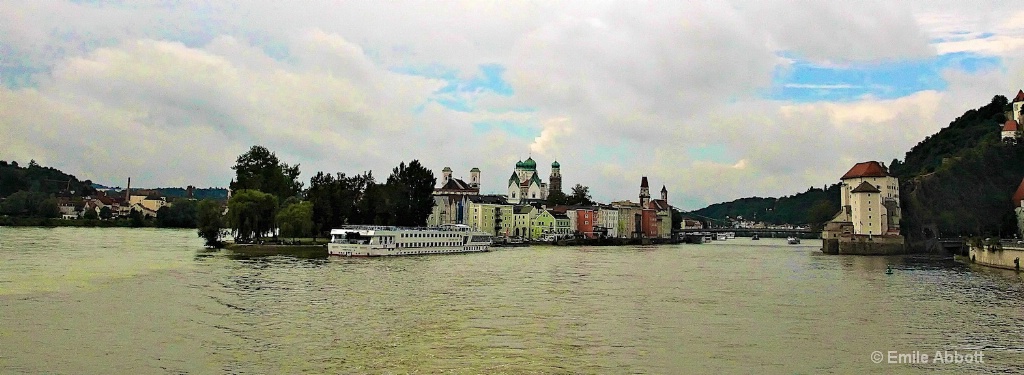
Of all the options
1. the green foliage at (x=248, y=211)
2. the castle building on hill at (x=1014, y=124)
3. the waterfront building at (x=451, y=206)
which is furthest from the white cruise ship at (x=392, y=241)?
the castle building on hill at (x=1014, y=124)

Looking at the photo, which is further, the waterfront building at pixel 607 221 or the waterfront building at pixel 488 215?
the waterfront building at pixel 607 221

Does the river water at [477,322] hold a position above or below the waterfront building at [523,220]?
below

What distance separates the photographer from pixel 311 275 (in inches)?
1618

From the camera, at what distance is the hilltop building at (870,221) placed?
84438 millimetres

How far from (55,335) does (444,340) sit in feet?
33.6

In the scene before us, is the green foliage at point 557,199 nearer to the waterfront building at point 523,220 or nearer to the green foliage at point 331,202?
the waterfront building at point 523,220

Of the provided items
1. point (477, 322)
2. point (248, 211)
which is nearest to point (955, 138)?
point (248, 211)

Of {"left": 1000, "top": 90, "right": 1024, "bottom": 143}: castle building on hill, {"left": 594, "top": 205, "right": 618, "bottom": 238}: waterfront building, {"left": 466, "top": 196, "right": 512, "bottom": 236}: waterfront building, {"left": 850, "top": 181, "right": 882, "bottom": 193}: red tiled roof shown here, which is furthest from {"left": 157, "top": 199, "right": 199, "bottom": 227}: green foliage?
{"left": 1000, "top": 90, "right": 1024, "bottom": 143}: castle building on hill

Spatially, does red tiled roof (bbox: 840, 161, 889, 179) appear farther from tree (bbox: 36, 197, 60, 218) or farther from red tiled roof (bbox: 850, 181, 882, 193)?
tree (bbox: 36, 197, 60, 218)

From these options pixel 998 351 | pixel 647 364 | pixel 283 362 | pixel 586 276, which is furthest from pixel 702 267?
pixel 283 362

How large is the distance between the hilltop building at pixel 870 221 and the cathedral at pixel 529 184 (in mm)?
68944

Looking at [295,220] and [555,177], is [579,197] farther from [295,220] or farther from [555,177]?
[295,220]

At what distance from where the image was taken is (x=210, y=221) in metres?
67.4

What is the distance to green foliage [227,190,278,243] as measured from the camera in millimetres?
66688
